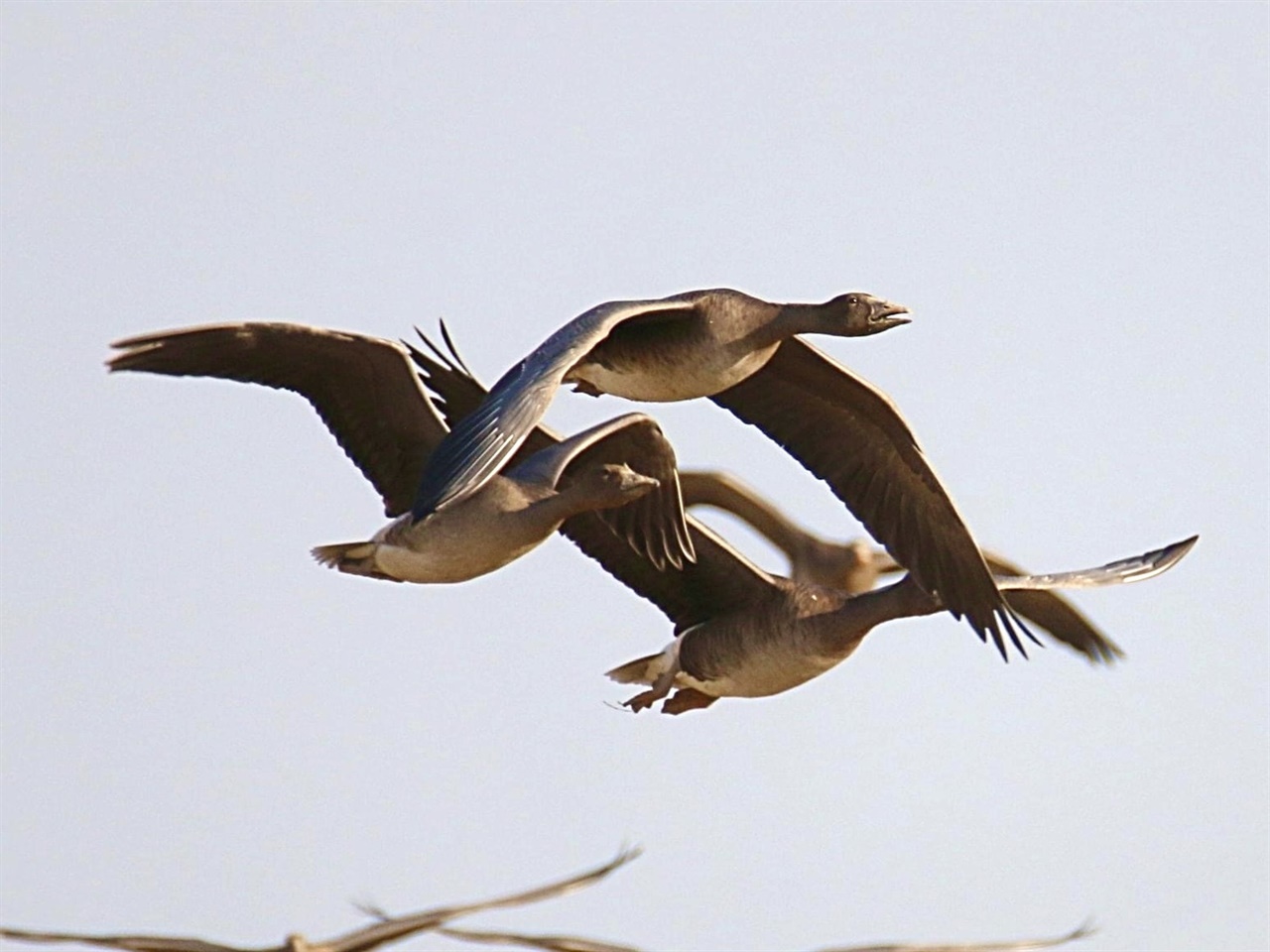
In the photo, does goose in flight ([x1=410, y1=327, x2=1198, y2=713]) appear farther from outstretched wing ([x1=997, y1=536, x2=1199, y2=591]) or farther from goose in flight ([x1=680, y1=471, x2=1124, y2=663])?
goose in flight ([x1=680, y1=471, x2=1124, y2=663])

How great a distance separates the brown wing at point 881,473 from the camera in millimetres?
18734

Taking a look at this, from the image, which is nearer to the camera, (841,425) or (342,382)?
(342,382)

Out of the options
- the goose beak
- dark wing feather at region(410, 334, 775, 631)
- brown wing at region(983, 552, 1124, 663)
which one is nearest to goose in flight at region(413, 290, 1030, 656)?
the goose beak

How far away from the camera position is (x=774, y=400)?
61.8ft

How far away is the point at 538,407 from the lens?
582 inches

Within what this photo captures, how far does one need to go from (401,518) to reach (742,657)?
9.98 feet

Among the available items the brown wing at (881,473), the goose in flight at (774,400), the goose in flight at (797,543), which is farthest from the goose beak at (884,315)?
the goose in flight at (797,543)

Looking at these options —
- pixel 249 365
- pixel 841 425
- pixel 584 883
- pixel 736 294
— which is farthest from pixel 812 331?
pixel 584 883

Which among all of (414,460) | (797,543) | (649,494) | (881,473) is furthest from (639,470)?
(797,543)

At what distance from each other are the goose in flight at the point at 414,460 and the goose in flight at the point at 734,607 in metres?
Result: 0.53

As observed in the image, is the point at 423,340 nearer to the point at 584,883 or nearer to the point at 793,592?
Result: the point at 793,592

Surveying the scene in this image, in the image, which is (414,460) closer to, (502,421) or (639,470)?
(639,470)

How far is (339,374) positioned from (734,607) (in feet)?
10.6

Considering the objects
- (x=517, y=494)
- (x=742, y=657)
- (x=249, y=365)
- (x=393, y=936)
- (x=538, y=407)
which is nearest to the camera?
(x=393, y=936)
